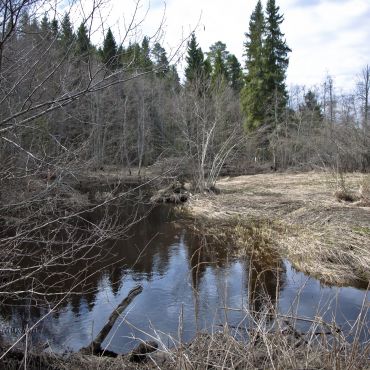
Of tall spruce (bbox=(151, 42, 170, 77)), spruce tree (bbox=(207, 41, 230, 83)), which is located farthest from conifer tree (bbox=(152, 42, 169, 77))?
spruce tree (bbox=(207, 41, 230, 83))

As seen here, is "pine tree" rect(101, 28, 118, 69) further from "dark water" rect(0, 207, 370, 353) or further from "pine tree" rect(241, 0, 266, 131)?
"pine tree" rect(241, 0, 266, 131)

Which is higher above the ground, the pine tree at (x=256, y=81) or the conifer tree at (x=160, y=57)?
the pine tree at (x=256, y=81)

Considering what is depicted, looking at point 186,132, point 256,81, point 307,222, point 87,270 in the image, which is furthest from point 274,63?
point 87,270

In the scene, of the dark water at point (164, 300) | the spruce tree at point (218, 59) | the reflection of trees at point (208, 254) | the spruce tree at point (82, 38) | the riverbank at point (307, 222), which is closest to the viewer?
the spruce tree at point (82, 38)

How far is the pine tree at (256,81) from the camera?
3631cm

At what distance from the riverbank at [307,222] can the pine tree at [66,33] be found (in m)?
7.27

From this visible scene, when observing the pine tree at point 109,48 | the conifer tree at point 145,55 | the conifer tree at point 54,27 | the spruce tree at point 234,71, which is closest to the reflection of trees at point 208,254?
the pine tree at point 109,48

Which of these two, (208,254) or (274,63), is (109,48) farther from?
(274,63)

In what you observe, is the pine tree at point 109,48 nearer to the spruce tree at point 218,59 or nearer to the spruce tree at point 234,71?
the spruce tree at point 218,59

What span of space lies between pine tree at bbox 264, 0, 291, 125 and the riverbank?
15.1 m

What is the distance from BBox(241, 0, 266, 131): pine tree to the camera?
36.3m

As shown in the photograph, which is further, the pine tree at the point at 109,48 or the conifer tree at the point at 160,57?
the pine tree at the point at 109,48

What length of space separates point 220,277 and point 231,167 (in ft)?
81.8

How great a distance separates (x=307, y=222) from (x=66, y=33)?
10.7 m
